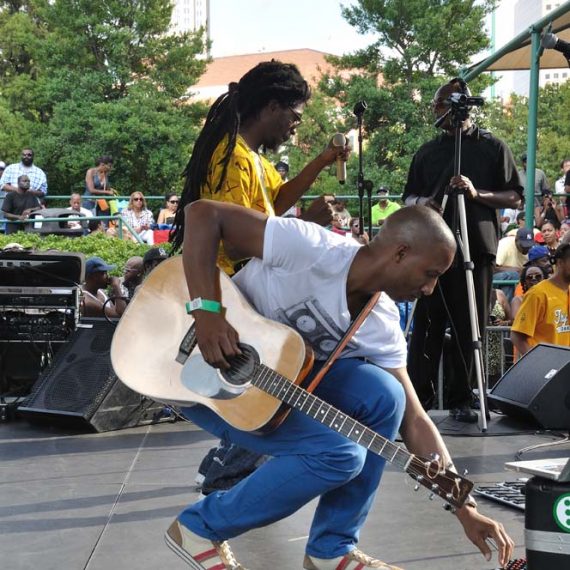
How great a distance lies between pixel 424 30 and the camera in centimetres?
2702

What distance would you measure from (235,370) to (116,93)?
25671 mm

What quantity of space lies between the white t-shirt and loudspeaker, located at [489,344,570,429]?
3.24 metres

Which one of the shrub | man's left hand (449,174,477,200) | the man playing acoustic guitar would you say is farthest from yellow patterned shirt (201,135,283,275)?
the shrub

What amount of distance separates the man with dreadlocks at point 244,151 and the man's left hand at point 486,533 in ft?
4.60

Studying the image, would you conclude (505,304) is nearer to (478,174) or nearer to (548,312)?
(548,312)

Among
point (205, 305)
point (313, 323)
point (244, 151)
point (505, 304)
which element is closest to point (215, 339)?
point (205, 305)

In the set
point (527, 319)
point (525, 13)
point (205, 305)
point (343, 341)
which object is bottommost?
point (527, 319)

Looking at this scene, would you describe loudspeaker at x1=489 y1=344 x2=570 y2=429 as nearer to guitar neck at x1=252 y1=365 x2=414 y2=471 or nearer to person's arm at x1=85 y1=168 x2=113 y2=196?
guitar neck at x1=252 y1=365 x2=414 y2=471

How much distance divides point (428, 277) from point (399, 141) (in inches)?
970

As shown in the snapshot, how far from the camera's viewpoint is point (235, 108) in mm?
4117

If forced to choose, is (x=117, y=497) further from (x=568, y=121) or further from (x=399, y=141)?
(x=568, y=121)

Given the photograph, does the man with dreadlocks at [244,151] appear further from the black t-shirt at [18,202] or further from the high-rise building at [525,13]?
the high-rise building at [525,13]

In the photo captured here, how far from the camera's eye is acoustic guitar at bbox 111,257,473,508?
2887mm

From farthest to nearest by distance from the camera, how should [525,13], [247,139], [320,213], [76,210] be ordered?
[525,13], [76,210], [320,213], [247,139]
